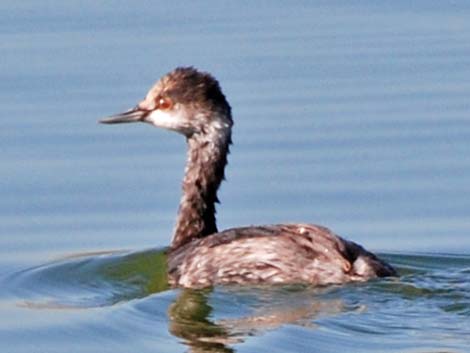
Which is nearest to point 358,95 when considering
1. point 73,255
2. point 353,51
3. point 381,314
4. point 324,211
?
Answer: point 353,51

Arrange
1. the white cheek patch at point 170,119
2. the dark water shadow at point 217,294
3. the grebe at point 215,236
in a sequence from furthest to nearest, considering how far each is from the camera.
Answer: the white cheek patch at point 170,119 → the grebe at point 215,236 → the dark water shadow at point 217,294

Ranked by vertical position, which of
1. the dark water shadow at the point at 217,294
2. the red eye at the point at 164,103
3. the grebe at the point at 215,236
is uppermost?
the red eye at the point at 164,103

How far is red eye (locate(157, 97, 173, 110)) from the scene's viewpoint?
43.6 ft

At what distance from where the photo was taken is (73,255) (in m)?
13.0

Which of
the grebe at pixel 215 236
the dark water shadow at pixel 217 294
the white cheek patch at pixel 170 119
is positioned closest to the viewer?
the dark water shadow at pixel 217 294

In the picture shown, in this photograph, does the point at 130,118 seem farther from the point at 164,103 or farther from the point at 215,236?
the point at 215,236

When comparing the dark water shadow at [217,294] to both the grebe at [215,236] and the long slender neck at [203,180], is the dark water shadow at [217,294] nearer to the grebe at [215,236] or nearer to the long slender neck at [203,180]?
the grebe at [215,236]

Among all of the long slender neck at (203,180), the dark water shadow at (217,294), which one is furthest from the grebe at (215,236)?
the dark water shadow at (217,294)

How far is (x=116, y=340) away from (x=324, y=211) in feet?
9.71

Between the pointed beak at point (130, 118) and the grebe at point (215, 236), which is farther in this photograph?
the pointed beak at point (130, 118)

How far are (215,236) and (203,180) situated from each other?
2.74 feet

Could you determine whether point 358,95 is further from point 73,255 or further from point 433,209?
point 73,255

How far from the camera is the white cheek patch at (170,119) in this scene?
13289mm

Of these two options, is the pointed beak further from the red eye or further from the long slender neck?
the long slender neck
